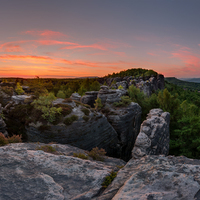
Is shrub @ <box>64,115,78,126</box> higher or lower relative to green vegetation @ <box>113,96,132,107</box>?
lower

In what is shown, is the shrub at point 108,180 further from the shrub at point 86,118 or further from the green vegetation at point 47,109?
the green vegetation at point 47,109

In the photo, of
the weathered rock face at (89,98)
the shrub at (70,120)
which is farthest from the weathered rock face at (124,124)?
the weathered rock face at (89,98)

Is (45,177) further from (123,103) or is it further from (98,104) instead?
(123,103)

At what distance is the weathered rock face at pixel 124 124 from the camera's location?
29.9 metres

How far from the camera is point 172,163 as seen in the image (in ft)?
24.2

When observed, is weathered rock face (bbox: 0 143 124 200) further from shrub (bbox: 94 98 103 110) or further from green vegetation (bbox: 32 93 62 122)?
shrub (bbox: 94 98 103 110)

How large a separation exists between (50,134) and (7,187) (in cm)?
1495

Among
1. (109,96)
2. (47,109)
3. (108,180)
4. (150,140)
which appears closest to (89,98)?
(109,96)

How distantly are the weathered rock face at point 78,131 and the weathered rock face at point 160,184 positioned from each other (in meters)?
14.6

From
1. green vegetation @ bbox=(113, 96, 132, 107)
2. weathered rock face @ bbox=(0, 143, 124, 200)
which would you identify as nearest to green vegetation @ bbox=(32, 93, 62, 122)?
weathered rock face @ bbox=(0, 143, 124, 200)

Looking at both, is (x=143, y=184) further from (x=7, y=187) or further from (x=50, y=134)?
(x=50, y=134)

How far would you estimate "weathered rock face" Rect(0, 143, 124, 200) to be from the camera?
18.6 ft

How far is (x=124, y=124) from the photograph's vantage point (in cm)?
3102

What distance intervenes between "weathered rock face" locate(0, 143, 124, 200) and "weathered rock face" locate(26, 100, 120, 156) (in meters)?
11.7
